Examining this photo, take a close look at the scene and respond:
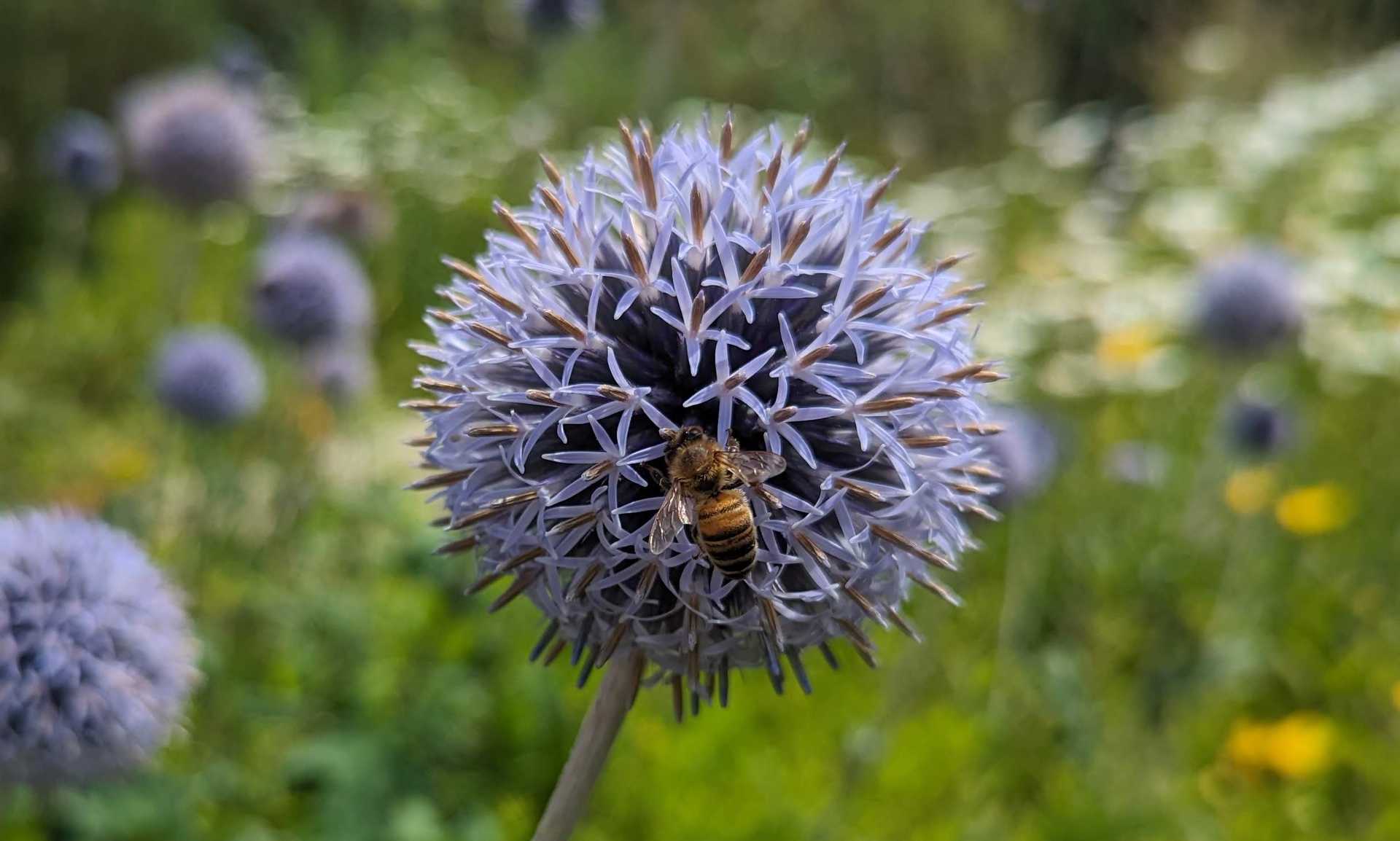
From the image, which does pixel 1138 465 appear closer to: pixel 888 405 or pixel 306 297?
pixel 306 297

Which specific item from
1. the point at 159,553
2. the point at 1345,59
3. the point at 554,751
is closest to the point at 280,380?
the point at 159,553

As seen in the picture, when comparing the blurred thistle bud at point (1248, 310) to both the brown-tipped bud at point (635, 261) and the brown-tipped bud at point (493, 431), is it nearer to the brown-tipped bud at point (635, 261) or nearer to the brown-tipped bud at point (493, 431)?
the brown-tipped bud at point (635, 261)

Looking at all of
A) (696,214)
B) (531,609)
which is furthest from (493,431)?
(531,609)

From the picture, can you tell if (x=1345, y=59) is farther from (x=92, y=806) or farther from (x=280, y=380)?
(x=92, y=806)

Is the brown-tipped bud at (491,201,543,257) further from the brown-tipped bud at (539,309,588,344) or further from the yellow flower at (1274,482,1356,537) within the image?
the yellow flower at (1274,482,1356,537)

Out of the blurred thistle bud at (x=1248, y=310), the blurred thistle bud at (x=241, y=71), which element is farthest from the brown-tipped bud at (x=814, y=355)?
the blurred thistle bud at (x=241, y=71)

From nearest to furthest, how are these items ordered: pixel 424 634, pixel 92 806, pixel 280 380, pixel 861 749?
pixel 92 806, pixel 861 749, pixel 424 634, pixel 280 380
